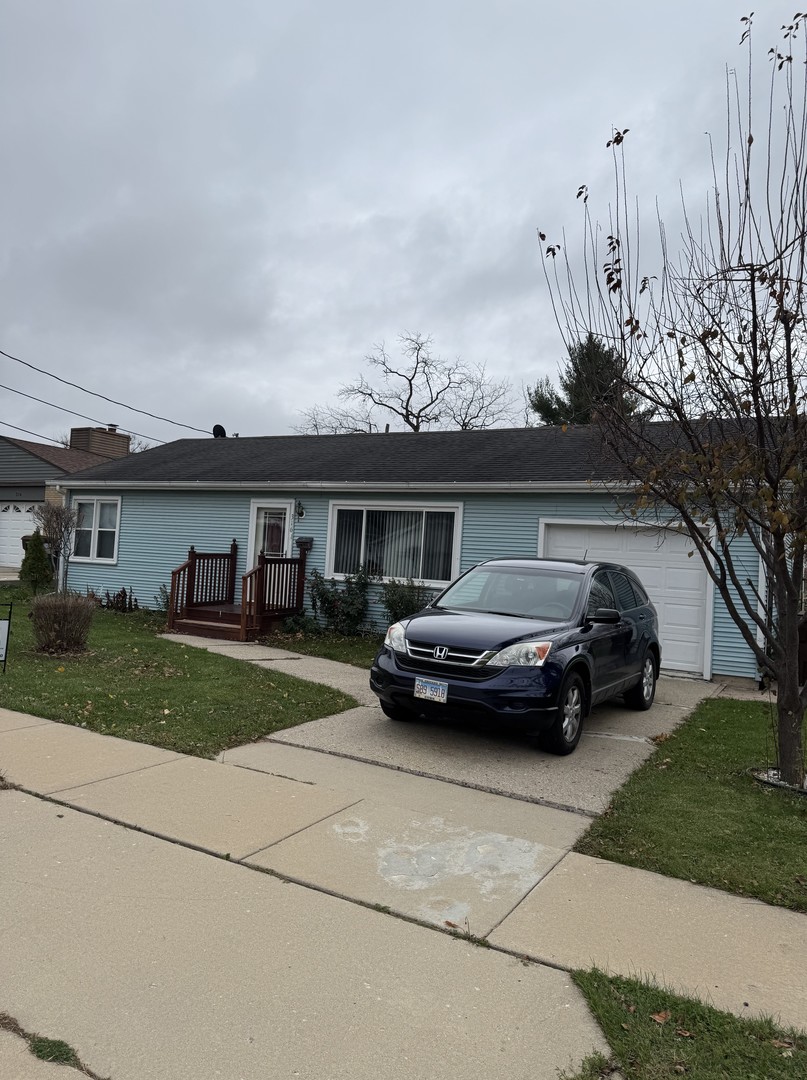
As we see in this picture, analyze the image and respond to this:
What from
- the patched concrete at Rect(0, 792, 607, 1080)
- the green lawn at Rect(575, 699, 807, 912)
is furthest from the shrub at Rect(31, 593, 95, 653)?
the green lawn at Rect(575, 699, 807, 912)

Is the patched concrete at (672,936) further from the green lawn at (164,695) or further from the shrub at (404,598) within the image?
the shrub at (404,598)

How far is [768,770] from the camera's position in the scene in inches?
219

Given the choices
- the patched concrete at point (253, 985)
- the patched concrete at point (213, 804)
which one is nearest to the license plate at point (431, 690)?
the patched concrete at point (213, 804)

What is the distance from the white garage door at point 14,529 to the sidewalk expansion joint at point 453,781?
73.4ft

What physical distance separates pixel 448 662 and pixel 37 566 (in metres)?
14.4

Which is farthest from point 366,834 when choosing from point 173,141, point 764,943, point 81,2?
point 173,141

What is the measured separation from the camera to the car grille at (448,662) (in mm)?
5715

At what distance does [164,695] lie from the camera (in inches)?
288

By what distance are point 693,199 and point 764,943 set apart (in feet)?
16.1

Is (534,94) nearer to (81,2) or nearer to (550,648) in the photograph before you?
(550,648)

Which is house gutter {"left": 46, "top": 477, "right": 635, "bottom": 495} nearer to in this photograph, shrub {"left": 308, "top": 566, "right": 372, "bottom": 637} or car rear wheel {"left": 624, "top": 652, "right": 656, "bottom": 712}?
shrub {"left": 308, "top": 566, "right": 372, "bottom": 637}

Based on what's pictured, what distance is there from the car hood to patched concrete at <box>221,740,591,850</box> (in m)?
1.14

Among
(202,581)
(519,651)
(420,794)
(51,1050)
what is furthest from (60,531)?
(51,1050)

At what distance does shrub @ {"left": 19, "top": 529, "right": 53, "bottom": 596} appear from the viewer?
1702 centimetres
